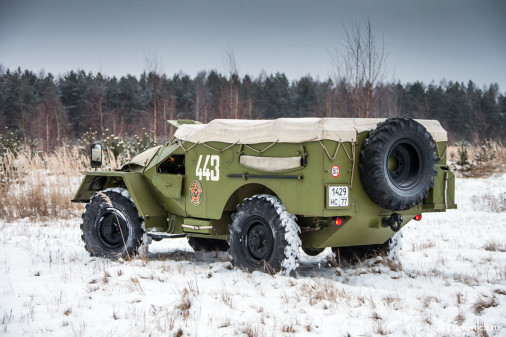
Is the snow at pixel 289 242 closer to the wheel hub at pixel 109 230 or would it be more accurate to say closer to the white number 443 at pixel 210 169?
the white number 443 at pixel 210 169

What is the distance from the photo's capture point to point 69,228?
1152 cm

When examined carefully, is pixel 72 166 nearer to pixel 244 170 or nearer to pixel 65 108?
pixel 244 170

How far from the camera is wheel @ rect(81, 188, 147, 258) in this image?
8.24 m

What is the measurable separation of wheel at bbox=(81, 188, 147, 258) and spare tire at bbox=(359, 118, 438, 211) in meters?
3.38

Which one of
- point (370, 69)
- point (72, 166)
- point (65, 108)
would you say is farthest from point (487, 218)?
point (65, 108)

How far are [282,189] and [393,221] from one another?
1.33m

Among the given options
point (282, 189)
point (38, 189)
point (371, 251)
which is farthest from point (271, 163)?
point (38, 189)

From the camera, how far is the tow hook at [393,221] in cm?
682

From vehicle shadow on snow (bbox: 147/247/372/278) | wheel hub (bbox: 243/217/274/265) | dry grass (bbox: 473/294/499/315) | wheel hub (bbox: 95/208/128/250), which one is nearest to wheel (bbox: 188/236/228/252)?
vehicle shadow on snow (bbox: 147/247/372/278)

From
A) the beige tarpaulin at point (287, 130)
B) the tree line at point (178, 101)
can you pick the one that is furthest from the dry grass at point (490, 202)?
the tree line at point (178, 101)

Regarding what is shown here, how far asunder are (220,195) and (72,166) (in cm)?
832

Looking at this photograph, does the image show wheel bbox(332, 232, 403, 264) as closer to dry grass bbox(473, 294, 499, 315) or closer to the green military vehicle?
the green military vehicle

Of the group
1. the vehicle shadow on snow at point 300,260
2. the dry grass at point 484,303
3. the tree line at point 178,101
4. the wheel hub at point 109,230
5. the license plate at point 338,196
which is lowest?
the vehicle shadow on snow at point 300,260

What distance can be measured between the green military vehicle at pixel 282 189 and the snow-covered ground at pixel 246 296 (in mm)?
430
